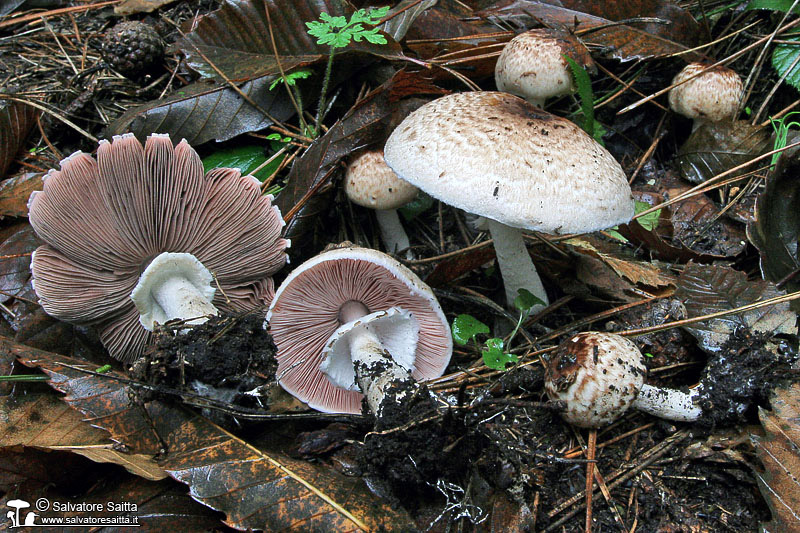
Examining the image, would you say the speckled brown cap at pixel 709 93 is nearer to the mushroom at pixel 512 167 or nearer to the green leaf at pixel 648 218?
the green leaf at pixel 648 218

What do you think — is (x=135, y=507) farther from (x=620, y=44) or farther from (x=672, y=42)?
(x=672, y=42)

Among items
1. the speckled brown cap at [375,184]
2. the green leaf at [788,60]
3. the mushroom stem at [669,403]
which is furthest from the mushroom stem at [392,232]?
the green leaf at [788,60]

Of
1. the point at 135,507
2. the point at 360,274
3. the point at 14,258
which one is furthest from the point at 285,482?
the point at 14,258

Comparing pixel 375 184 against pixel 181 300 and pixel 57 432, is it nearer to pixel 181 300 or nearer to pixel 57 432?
pixel 181 300

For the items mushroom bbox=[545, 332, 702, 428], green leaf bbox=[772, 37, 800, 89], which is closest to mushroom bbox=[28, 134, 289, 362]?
mushroom bbox=[545, 332, 702, 428]

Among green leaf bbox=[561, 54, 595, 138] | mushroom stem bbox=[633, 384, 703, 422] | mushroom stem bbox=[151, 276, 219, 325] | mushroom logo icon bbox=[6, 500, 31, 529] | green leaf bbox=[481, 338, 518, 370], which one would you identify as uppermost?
green leaf bbox=[561, 54, 595, 138]

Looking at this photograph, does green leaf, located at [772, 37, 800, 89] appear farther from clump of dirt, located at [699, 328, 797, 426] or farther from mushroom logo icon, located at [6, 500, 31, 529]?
mushroom logo icon, located at [6, 500, 31, 529]
